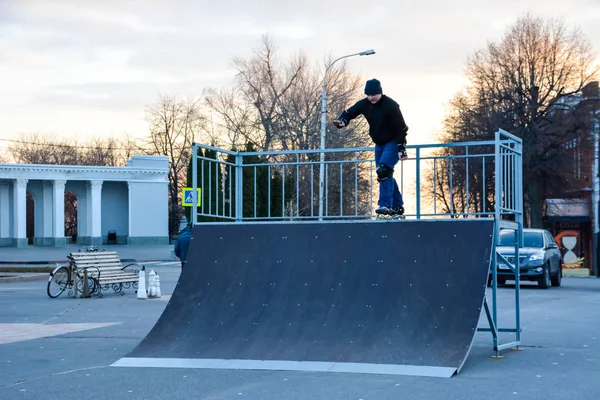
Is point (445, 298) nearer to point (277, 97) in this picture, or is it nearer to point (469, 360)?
point (469, 360)

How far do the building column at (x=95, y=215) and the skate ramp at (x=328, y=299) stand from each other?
173 ft

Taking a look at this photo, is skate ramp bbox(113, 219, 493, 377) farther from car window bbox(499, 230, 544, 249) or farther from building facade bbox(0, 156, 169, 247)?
building facade bbox(0, 156, 169, 247)

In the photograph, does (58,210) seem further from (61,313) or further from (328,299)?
(328,299)

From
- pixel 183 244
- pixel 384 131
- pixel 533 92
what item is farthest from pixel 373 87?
pixel 533 92

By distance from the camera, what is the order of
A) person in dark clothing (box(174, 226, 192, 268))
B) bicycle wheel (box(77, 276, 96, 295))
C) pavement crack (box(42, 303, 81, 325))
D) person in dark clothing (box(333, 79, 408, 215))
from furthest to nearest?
bicycle wheel (box(77, 276, 96, 295))
pavement crack (box(42, 303, 81, 325))
person in dark clothing (box(174, 226, 192, 268))
person in dark clothing (box(333, 79, 408, 215))

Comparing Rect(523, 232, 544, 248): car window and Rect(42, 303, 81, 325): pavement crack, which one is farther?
Rect(523, 232, 544, 248): car window

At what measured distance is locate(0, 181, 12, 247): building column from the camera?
202 ft

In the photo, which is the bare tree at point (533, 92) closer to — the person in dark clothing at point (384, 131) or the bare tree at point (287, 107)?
the bare tree at point (287, 107)

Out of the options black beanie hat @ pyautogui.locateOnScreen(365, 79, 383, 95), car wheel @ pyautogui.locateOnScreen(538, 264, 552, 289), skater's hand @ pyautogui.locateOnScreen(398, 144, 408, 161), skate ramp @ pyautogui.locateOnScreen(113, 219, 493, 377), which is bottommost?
car wheel @ pyautogui.locateOnScreen(538, 264, 552, 289)

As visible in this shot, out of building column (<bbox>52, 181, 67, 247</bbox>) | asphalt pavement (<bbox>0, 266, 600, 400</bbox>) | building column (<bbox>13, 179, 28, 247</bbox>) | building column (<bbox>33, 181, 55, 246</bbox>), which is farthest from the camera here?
building column (<bbox>33, 181, 55, 246</bbox>)

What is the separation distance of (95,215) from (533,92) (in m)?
30.7

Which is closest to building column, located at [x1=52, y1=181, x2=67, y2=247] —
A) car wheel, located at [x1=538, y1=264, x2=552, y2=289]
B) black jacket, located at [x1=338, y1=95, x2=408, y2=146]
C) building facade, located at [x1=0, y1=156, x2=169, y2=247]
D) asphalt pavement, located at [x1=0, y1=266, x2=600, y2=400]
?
building facade, located at [x1=0, y1=156, x2=169, y2=247]

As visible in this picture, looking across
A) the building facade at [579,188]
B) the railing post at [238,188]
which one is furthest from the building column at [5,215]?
the railing post at [238,188]

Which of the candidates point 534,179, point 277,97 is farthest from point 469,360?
point 277,97
